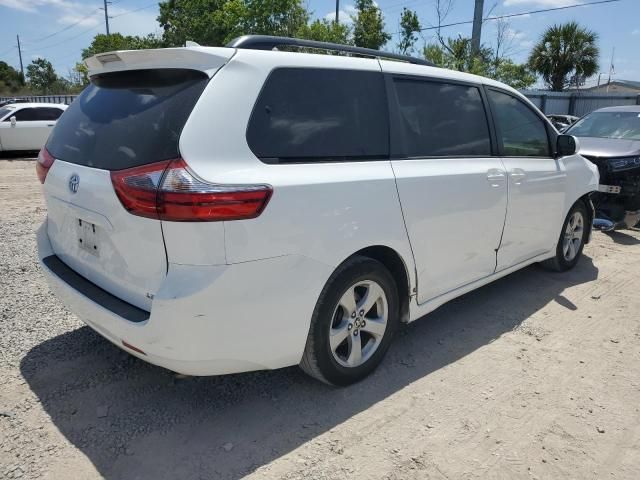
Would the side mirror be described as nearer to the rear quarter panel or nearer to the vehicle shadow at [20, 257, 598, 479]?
the vehicle shadow at [20, 257, 598, 479]

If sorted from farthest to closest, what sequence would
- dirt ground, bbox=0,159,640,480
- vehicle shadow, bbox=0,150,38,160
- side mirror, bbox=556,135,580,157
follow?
vehicle shadow, bbox=0,150,38,160 → side mirror, bbox=556,135,580,157 → dirt ground, bbox=0,159,640,480

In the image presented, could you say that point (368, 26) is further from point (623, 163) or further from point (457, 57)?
point (623, 163)

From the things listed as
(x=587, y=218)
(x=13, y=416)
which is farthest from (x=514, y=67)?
(x=13, y=416)

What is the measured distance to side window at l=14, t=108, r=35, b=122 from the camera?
14127 mm

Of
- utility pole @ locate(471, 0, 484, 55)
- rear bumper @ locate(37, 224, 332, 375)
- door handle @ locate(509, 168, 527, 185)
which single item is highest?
utility pole @ locate(471, 0, 484, 55)

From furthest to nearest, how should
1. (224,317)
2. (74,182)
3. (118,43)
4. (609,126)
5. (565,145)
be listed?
(118,43) < (609,126) < (565,145) < (74,182) < (224,317)

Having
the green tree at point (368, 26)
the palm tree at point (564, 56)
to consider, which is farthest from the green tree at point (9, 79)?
the palm tree at point (564, 56)

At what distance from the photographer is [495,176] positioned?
3732 mm

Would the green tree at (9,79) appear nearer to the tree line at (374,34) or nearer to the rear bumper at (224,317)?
the tree line at (374,34)

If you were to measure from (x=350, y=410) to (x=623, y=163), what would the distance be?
18.8 ft

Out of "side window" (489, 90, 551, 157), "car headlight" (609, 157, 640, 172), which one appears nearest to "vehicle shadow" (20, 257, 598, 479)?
"side window" (489, 90, 551, 157)

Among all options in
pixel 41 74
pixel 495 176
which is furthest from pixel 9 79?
pixel 495 176

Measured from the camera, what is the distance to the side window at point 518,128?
401 centimetres

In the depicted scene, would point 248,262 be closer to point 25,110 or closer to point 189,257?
point 189,257
